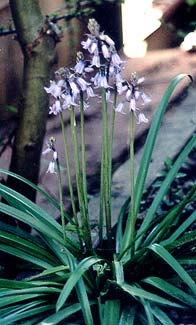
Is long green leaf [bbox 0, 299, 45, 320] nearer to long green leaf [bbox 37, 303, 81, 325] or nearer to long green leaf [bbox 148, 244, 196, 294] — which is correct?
long green leaf [bbox 37, 303, 81, 325]

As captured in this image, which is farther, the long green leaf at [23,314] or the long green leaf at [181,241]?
the long green leaf at [181,241]

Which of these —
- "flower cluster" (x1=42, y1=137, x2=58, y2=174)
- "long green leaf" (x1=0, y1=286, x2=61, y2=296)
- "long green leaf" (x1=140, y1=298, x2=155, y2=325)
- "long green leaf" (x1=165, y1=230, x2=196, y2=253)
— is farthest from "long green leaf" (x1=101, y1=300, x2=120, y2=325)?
"flower cluster" (x1=42, y1=137, x2=58, y2=174)

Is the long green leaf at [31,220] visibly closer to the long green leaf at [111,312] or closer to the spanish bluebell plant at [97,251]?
the spanish bluebell plant at [97,251]

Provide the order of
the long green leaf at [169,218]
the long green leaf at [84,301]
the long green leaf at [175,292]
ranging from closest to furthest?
the long green leaf at [84,301] < the long green leaf at [175,292] < the long green leaf at [169,218]

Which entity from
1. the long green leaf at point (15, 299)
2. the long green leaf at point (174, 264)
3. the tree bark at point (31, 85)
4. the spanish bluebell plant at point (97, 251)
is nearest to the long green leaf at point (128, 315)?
the spanish bluebell plant at point (97, 251)

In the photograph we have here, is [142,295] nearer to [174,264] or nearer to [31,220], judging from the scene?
[174,264]

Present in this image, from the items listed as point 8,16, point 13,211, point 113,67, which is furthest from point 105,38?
point 8,16
